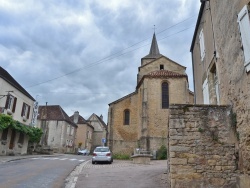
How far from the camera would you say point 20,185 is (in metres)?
7.59

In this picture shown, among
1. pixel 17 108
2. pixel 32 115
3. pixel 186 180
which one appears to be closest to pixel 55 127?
pixel 32 115

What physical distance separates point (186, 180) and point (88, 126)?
47.2m

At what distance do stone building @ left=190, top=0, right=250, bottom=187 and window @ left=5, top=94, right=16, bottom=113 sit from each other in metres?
17.2

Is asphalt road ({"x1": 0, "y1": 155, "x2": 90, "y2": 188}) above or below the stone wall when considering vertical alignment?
below

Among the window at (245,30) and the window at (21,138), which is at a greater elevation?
the window at (245,30)

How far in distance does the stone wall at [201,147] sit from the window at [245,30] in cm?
181

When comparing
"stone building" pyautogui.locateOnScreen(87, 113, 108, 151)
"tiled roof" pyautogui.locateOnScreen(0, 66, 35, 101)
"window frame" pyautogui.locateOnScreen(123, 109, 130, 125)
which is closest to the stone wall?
"tiled roof" pyautogui.locateOnScreen(0, 66, 35, 101)

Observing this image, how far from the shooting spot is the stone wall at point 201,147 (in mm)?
6742

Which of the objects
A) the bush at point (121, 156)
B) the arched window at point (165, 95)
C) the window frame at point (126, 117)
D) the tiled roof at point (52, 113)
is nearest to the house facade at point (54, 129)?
the tiled roof at point (52, 113)

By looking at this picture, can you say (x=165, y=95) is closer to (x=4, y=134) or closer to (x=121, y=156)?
(x=121, y=156)

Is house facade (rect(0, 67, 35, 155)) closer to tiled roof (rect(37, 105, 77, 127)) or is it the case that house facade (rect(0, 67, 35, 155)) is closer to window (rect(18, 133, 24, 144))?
window (rect(18, 133, 24, 144))

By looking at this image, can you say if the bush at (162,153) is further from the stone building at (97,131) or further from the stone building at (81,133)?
the stone building at (97,131)

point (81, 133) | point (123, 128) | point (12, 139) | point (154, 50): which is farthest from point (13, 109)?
point (81, 133)

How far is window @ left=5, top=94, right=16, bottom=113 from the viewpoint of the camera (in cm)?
2095
